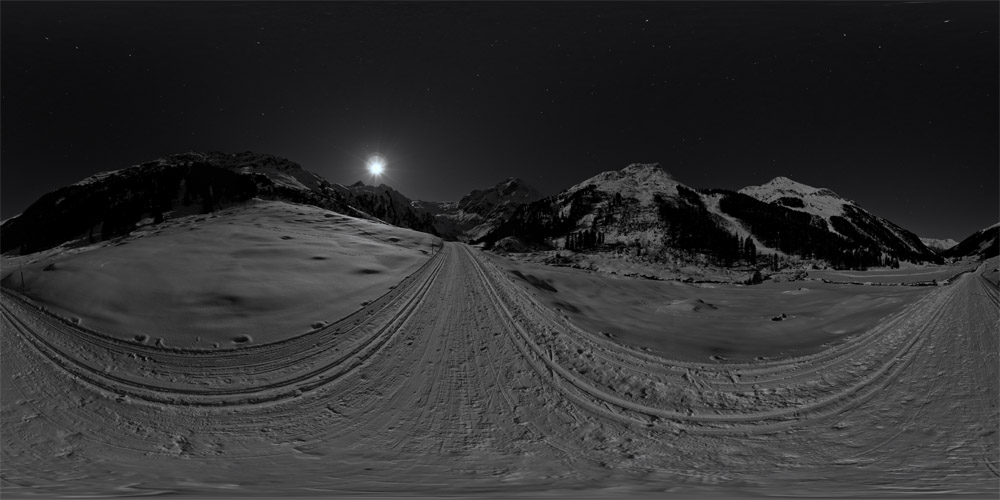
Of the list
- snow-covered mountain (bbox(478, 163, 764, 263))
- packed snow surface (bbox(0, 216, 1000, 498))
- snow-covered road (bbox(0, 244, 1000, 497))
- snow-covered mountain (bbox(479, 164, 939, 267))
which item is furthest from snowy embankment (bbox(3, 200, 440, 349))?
snow-covered mountain (bbox(478, 163, 764, 263))

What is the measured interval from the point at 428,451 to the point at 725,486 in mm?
3402

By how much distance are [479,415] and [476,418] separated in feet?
0.28

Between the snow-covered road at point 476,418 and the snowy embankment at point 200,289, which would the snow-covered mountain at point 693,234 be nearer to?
the snowy embankment at point 200,289

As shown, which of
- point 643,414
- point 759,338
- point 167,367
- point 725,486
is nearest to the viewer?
point 725,486

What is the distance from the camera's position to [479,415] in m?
5.18

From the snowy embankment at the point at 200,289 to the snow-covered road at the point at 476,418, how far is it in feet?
2.23

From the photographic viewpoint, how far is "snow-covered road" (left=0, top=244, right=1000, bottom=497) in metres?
4.05

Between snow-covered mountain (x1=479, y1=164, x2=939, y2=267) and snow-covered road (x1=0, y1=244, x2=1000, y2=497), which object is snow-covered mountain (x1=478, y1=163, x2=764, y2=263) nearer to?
snow-covered mountain (x1=479, y1=164, x2=939, y2=267)

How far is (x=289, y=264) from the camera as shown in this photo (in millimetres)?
15633

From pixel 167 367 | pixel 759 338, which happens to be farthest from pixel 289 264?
pixel 759 338

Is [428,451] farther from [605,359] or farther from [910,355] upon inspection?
[910,355]

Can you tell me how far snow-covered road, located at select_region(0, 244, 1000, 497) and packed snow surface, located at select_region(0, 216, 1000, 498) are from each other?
0.10 feet

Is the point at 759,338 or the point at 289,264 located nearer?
the point at 759,338

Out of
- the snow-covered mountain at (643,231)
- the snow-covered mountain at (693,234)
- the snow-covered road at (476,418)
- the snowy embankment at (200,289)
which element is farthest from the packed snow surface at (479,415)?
the snow-covered mountain at (643,231)
